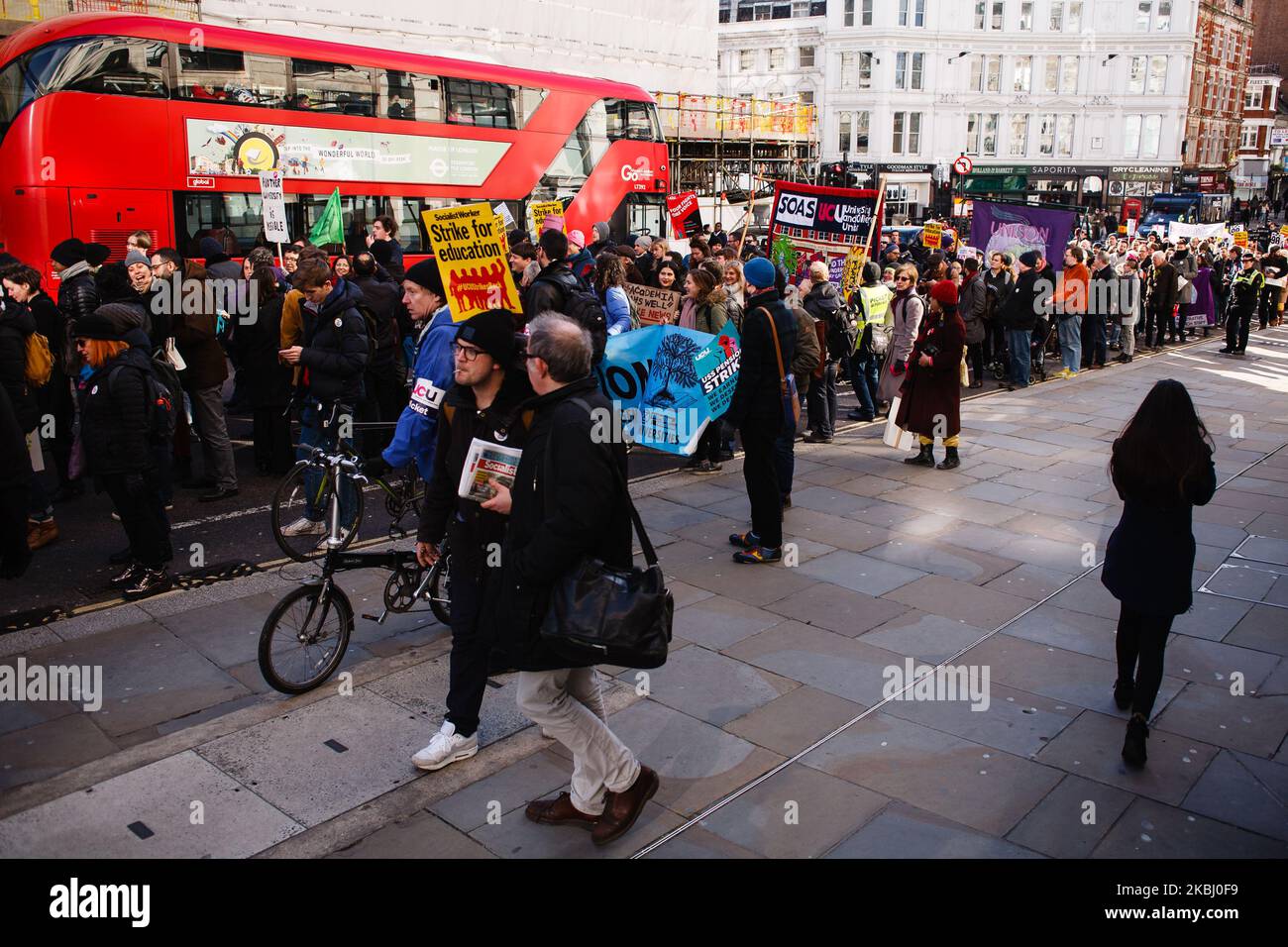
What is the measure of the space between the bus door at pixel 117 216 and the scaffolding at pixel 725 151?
17.3 m

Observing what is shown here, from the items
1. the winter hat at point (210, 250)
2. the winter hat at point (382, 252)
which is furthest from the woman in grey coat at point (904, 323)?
the winter hat at point (210, 250)

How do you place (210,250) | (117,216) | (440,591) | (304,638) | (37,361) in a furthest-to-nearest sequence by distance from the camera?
(117,216)
(210,250)
(37,361)
(440,591)
(304,638)

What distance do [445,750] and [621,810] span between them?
2.96 feet

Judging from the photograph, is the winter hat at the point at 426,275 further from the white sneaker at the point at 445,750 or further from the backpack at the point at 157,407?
the white sneaker at the point at 445,750

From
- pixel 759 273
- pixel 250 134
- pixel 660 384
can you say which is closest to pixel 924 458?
pixel 660 384

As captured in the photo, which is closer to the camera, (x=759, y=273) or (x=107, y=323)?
(x=107, y=323)

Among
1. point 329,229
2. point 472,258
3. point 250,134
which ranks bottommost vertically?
point 472,258

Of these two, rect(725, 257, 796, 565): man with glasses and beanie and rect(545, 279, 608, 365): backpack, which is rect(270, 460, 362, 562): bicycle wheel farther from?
rect(725, 257, 796, 565): man with glasses and beanie

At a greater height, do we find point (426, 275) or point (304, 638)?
point (426, 275)

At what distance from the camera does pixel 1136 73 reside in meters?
56.2

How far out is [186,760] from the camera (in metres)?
4.59

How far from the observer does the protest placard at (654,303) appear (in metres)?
9.88

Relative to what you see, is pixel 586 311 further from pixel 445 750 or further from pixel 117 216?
pixel 117 216

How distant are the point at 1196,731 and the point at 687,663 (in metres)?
2.44
